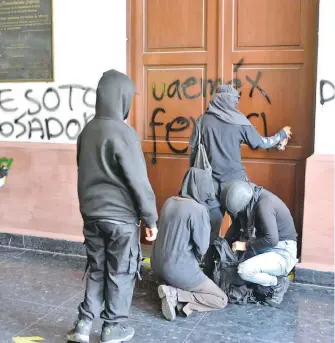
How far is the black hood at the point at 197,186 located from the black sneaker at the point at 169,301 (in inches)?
28.4

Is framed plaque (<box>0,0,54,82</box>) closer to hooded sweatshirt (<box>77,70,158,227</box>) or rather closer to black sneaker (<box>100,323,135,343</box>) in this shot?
hooded sweatshirt (<box>77,70,158,227</box>)

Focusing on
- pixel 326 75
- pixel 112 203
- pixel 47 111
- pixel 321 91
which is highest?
pixel 326 75

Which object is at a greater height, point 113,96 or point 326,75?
point 326,75

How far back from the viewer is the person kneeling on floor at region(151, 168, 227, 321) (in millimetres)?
3889

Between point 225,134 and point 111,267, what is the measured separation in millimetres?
1636

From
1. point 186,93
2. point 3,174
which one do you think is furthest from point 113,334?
point 3,174

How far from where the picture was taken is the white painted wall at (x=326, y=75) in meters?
4.42

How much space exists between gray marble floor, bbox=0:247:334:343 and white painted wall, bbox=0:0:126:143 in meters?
1.64

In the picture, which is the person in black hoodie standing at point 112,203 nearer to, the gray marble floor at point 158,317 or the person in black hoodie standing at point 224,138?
the gray marble floor at point 158,317

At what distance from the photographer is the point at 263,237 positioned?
4.05m

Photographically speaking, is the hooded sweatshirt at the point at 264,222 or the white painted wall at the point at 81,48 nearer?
the hooded sweatshirt at the point at 264,222

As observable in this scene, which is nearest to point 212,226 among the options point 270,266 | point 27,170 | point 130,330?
point 270,266

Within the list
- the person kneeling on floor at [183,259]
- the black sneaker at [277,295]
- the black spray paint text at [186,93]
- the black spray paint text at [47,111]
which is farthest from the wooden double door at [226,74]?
the person kneeling on floor at [183,259]

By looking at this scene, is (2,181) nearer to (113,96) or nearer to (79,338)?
(79,338)
